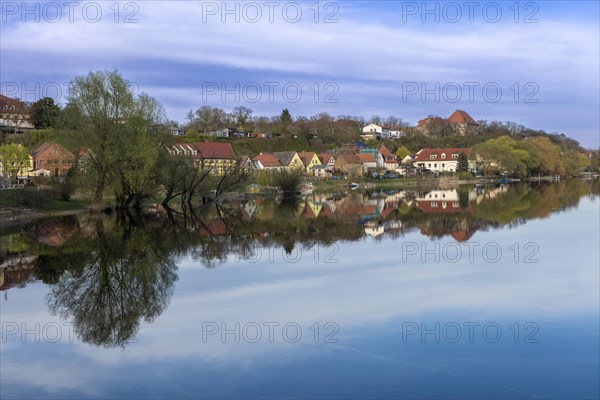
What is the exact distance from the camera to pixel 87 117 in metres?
37.1

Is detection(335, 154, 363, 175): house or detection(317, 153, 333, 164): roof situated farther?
detection(317, 153, 333, 164): roof

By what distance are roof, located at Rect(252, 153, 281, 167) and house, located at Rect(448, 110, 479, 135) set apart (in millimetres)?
67670

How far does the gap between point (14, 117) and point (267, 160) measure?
35.3 m

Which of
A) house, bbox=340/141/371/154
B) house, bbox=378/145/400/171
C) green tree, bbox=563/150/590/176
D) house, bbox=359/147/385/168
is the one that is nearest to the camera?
green tree, bbox=563/150/590/176

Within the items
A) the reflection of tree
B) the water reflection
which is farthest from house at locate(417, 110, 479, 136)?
the reflection of tree

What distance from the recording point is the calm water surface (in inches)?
338

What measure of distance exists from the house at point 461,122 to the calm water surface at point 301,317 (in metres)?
128

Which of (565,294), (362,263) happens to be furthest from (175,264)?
(565,294)

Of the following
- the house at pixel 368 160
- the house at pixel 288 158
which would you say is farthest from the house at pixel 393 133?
the house at pixel 288 158

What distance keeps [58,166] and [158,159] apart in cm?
634

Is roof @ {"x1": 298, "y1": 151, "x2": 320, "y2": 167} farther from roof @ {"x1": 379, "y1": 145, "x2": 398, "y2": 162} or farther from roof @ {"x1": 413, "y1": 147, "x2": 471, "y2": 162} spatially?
roof @ {"x1": 413, "y1": 147, "x2": 471, "y2": 162}

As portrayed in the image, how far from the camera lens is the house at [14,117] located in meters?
85.3

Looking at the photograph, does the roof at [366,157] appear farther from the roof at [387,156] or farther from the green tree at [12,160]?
the green tree at [12,160]

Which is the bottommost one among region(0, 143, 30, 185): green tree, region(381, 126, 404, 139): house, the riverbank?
the riverbank
